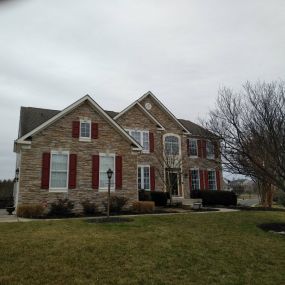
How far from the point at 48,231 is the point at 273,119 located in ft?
30.2

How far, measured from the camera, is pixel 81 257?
7910 millimetres

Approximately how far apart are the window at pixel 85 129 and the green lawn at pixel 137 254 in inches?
295

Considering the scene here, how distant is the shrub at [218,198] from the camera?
26703 millimetres

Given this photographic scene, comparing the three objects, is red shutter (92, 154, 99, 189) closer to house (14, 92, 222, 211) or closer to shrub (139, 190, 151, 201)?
house (14, 92, 222, 211)

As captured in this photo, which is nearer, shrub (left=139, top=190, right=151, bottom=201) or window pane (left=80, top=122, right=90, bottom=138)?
window pane (left=80, top=122, right=90, bottom=138)

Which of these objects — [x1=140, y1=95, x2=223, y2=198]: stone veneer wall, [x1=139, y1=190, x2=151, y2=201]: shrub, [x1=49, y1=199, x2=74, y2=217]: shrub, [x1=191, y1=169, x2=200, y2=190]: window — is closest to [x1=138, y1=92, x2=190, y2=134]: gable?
[x1=140, y1=95, x2=223, y2=198]: stone veneer wall

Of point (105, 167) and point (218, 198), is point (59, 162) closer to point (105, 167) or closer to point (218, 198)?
point (105, 167)

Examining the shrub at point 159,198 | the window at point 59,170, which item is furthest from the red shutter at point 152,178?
the window at point 59,170

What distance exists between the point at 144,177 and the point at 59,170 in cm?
962

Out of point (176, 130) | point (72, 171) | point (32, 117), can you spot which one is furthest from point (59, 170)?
point (176, 130)

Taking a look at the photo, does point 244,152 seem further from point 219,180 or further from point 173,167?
point 219,180

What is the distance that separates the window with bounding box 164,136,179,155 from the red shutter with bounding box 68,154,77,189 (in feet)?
35.6

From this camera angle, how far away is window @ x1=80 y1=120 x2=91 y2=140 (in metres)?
19.3

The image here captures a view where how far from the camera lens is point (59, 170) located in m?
18.1
